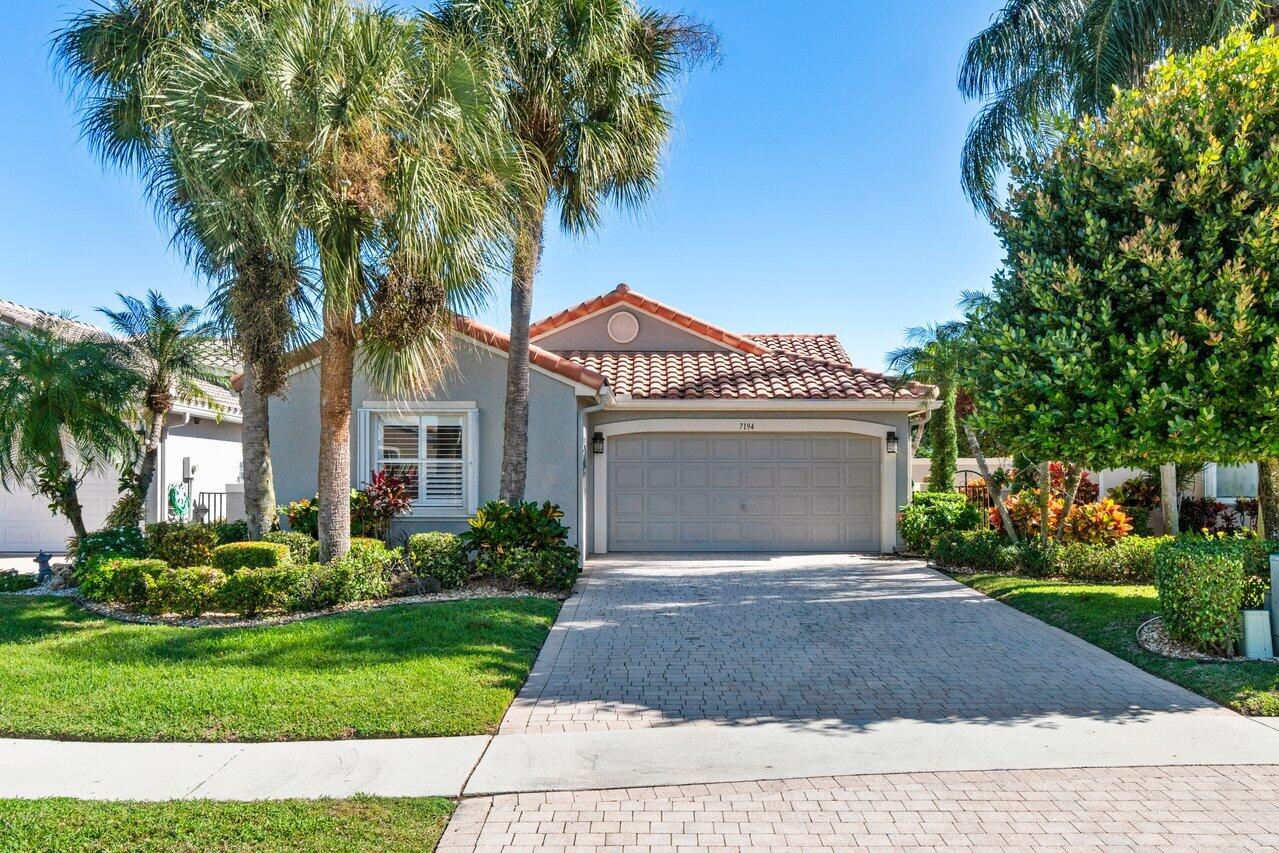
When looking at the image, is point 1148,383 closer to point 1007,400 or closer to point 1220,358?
point 1220,358

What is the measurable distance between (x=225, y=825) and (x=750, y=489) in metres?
12.6

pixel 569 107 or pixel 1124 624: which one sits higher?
pixel 569 107

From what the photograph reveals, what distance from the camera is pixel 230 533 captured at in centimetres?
1248

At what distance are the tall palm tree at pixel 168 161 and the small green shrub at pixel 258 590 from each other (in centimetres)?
219

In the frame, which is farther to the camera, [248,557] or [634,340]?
[634,340]

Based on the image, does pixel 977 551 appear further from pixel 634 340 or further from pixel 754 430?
pixel 634 340

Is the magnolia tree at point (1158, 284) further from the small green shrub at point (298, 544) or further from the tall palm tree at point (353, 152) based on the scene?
the small green shrub at point (298, 544)

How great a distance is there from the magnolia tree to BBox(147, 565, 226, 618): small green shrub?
8638 millimetres

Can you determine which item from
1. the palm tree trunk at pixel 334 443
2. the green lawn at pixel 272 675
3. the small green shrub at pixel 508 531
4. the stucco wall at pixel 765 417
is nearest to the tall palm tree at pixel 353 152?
the palm tree trunk at pixel 334 443

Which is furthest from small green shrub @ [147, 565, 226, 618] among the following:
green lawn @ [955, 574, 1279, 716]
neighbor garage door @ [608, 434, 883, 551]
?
green lawn @ [955, 574, 1279, 716]

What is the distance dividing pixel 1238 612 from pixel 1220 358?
90.1 inches

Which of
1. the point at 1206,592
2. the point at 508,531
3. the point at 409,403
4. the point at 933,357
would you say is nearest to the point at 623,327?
the point at 409,403

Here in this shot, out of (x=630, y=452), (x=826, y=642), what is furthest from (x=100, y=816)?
(x=630, y=452)

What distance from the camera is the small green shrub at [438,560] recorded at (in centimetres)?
1173
